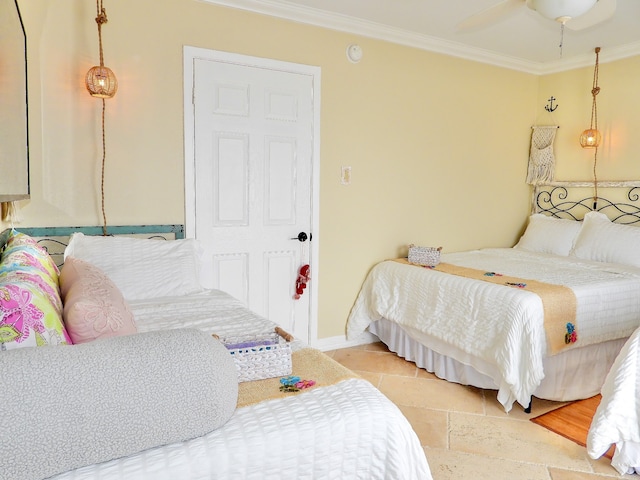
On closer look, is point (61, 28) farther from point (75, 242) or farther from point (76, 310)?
point (76, 310)

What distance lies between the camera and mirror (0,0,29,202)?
1.37m

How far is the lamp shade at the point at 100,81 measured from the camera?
2480mm

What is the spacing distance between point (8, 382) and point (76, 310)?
0.35 metres

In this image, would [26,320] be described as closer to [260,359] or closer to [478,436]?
[260,359]

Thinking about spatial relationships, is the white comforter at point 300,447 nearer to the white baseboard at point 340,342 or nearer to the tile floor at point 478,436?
the tile floor at point 478,436

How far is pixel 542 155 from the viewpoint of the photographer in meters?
4.44

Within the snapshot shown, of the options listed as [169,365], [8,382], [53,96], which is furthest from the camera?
[53,96]

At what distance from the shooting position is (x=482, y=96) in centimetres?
419

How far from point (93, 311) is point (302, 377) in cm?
61

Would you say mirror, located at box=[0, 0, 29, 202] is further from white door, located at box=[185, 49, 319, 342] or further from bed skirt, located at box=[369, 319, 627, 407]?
bed skirt, located at box=[369, 319, 627, 407]

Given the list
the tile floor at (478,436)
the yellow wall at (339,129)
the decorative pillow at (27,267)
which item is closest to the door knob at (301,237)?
the yellow wall at (339,129)

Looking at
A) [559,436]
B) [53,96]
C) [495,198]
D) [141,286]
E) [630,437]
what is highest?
[53,96]

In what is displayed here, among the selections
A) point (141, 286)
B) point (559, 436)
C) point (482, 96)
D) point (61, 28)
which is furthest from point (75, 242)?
point (482, 96)

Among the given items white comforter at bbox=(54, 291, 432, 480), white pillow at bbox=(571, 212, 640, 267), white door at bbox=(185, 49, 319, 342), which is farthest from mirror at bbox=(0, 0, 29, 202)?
white pillow at bbox=(571, 212, 640, 267)
